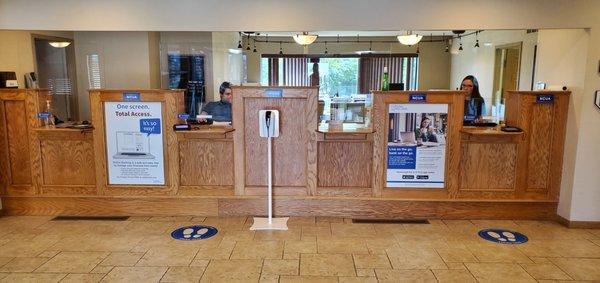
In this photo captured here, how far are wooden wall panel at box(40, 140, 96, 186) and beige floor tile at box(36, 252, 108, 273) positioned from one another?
1.15 meters

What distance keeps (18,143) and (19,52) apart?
5.79 ft

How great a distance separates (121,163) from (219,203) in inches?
43.6

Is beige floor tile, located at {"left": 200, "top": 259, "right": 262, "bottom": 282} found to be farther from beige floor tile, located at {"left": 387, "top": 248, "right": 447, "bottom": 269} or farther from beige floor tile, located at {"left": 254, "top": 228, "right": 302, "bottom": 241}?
beige floor tile, located at {"left": 387, "top": 248, "right": 447, "bottom": 269}

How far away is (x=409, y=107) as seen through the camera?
4254 millimetres

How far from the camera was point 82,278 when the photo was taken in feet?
10.2

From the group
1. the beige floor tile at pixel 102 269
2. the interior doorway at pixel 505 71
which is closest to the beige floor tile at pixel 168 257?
the beige floor tile at pixel 102 269

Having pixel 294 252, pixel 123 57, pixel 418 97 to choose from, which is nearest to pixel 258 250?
pixel 294 252

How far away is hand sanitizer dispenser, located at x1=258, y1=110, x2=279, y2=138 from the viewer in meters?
4.12

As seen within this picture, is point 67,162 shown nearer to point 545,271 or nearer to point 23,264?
point 23,264

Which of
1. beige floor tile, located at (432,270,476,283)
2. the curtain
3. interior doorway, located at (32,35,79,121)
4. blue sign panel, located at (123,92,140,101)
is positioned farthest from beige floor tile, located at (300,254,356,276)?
the curtain

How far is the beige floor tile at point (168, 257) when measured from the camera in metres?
3.36

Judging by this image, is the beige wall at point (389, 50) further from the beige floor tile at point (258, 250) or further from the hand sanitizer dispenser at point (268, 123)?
the beige floor tile at point (258, 250)

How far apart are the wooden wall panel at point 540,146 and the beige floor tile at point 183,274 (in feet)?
11.1

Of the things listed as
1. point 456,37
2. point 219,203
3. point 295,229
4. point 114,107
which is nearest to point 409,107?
point 295,229
